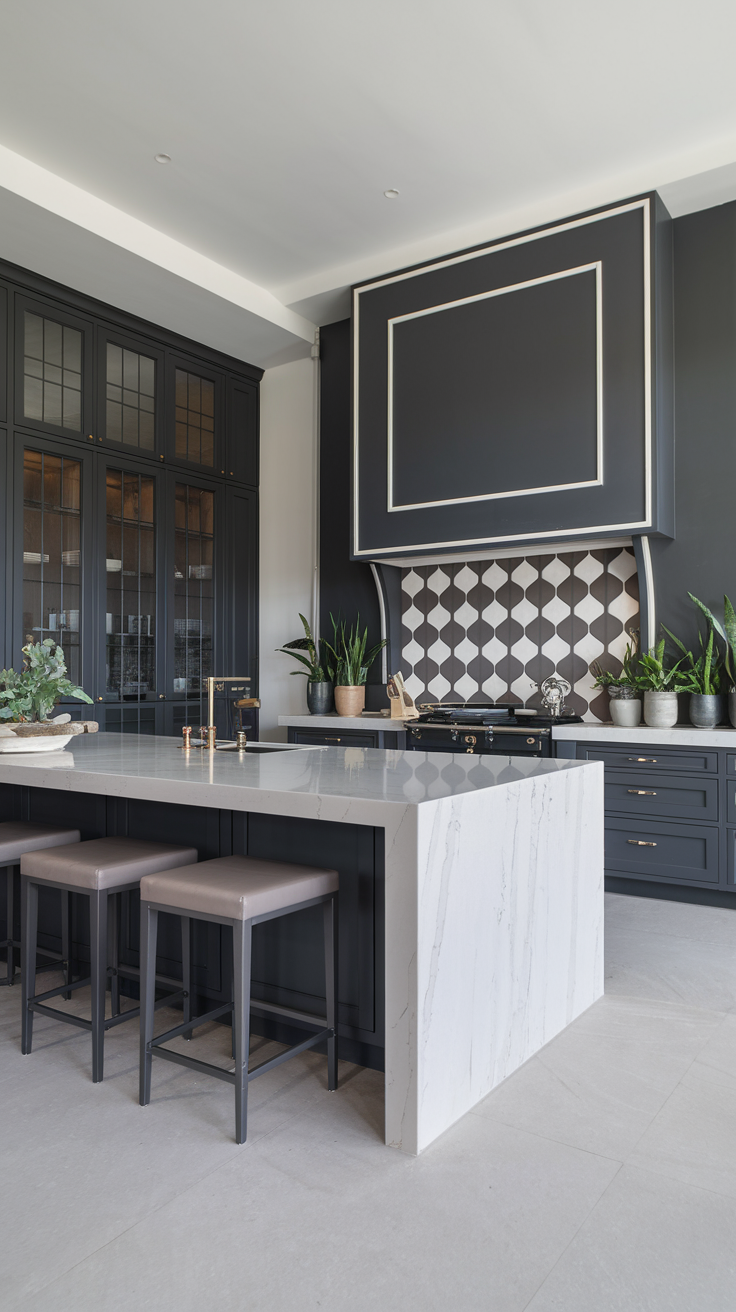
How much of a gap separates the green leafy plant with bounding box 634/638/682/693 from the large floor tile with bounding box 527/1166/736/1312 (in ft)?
8.75

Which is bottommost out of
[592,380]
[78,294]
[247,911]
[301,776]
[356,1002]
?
[356,1002]

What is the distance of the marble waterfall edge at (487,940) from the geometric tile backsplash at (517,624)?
6.67 feet

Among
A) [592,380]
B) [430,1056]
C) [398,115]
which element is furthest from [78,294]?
[430,1056]

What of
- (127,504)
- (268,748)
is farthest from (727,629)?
(127,504)

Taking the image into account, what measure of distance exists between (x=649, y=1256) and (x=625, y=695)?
9.72 ft

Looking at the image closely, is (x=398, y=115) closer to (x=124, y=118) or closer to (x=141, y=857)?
(x=124, y=118)

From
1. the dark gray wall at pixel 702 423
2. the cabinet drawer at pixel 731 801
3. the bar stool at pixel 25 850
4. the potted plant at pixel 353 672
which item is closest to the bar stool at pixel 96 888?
the bar stool at pixel 25 850

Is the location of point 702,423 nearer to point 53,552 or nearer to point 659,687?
point 659,687

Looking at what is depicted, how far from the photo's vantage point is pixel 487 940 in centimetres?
207

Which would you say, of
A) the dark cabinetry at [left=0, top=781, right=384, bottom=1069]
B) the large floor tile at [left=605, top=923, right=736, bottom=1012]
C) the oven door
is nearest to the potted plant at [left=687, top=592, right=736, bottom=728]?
the oven door

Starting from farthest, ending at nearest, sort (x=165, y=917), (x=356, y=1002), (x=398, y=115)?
(x=398, y=115)
(x=165, y=917)
(x=356, y=1002)

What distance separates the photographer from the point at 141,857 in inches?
92.9

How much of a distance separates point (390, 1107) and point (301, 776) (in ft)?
2.68

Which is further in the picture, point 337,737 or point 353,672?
point 353,672
